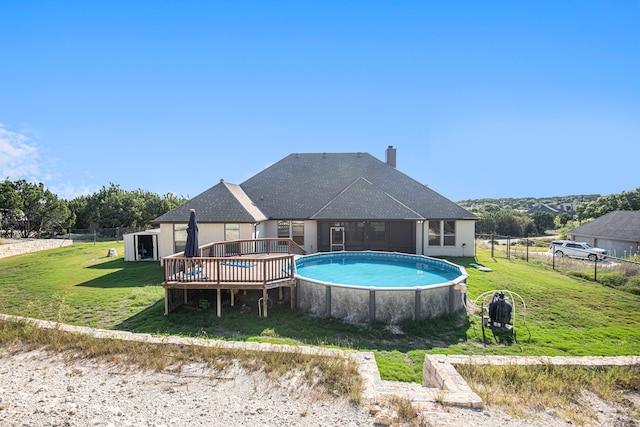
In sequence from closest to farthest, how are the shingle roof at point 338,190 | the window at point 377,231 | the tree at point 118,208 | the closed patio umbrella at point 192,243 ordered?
the closed patio umbrella at point 192,243, the window at point 377,231, the shingle roof at point 338,190, the tree at point 118,208

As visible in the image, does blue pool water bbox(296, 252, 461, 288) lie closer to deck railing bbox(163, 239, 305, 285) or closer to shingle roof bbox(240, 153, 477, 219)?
deck railing bbox(163, 239, 305, 285)

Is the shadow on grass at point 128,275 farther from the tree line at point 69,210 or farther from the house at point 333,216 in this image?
the tree line at point 69,210

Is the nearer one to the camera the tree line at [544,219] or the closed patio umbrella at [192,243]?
the closed patio umbrella at [192,243]

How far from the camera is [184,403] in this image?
15.5ft

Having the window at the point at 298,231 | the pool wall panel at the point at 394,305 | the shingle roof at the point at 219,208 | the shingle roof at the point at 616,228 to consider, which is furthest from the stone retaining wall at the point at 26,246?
the shingle roof at the point at 616,228

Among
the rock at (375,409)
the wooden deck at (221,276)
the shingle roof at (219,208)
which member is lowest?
the rock at (375,409)


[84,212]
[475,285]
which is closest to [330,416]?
[475,285]

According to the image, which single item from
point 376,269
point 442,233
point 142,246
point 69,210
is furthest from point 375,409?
point 69,210

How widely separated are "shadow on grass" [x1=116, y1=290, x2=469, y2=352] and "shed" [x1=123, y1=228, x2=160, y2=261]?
9.39 metres

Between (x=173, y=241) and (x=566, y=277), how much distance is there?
2026 centimetres

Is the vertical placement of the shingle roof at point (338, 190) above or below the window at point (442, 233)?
above

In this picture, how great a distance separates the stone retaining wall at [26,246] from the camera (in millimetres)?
22931

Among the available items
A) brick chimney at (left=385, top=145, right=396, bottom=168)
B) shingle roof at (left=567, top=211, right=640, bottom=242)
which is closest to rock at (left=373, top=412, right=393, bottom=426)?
brick chimney at (left=385, top=145, right=396, bottom=168)

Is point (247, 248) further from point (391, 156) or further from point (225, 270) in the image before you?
point (391, 156)
